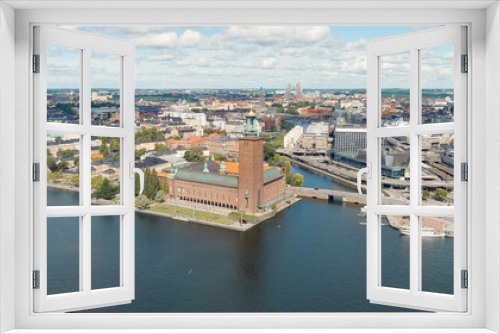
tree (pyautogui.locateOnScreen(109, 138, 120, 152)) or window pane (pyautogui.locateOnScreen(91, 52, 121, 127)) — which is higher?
window pane (pyautogui.locateOnScreen(91, 52, 121, 127))

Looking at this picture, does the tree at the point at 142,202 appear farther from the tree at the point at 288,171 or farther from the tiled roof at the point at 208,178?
the tree at the point at 288,171

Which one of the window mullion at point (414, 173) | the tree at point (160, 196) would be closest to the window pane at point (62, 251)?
the window mullion at point (414, 173)

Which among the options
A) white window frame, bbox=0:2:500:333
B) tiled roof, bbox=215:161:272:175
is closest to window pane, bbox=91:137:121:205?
white window frame, bbox=0:2:500:333

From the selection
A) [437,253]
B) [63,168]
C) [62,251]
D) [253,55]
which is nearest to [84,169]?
[63,168]

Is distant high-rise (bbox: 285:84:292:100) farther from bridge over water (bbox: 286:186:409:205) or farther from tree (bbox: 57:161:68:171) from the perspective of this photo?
tree (bbox: 57:161:68:171)

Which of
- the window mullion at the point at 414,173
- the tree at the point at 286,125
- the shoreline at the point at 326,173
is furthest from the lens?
the shoreline at the point at 326,173

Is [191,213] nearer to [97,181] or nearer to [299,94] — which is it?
[299,94]
